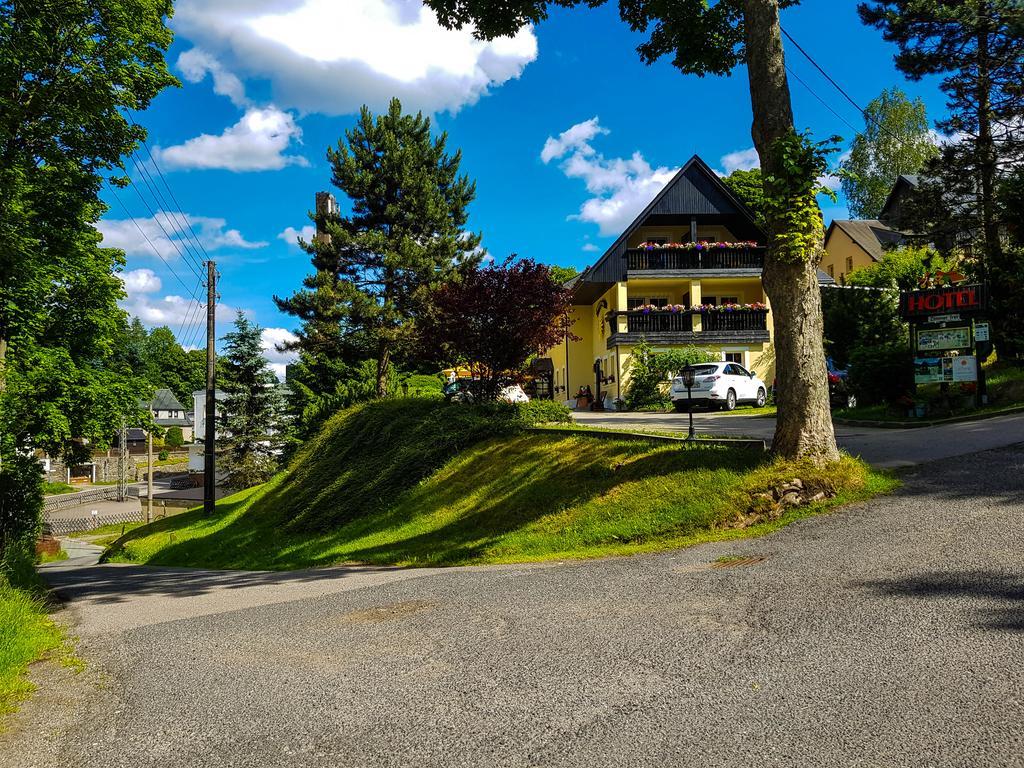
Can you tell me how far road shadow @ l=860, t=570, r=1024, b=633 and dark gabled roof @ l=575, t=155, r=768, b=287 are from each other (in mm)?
26267

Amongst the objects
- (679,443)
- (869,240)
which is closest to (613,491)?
(679,443)

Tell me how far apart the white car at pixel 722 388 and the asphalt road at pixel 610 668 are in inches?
586

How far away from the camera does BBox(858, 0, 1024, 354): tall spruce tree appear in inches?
768

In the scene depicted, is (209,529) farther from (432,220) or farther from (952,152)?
(952,152)

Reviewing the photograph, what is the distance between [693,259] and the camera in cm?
3131

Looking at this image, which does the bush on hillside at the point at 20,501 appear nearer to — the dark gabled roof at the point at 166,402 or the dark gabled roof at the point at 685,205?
the dark gabled roof at the point at 685,205

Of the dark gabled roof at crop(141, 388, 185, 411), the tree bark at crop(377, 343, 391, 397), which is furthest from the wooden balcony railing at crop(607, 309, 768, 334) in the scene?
the dark gabled roof at crop(141, 388, 185, 411)

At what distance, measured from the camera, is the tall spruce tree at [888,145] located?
4631 centimetres

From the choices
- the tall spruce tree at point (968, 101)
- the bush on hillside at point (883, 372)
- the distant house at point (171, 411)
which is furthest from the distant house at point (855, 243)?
the distant house at point (171, 411)

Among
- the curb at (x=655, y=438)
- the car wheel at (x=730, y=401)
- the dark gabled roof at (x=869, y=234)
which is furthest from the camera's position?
the dark gabled roof at (x=869, y=234)

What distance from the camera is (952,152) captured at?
20.3m

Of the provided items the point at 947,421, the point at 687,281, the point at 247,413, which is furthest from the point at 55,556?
the point at 947,421

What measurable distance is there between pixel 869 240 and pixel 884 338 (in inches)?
1114

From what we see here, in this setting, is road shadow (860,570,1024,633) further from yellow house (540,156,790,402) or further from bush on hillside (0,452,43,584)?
yellow house (540,156,790,402)
